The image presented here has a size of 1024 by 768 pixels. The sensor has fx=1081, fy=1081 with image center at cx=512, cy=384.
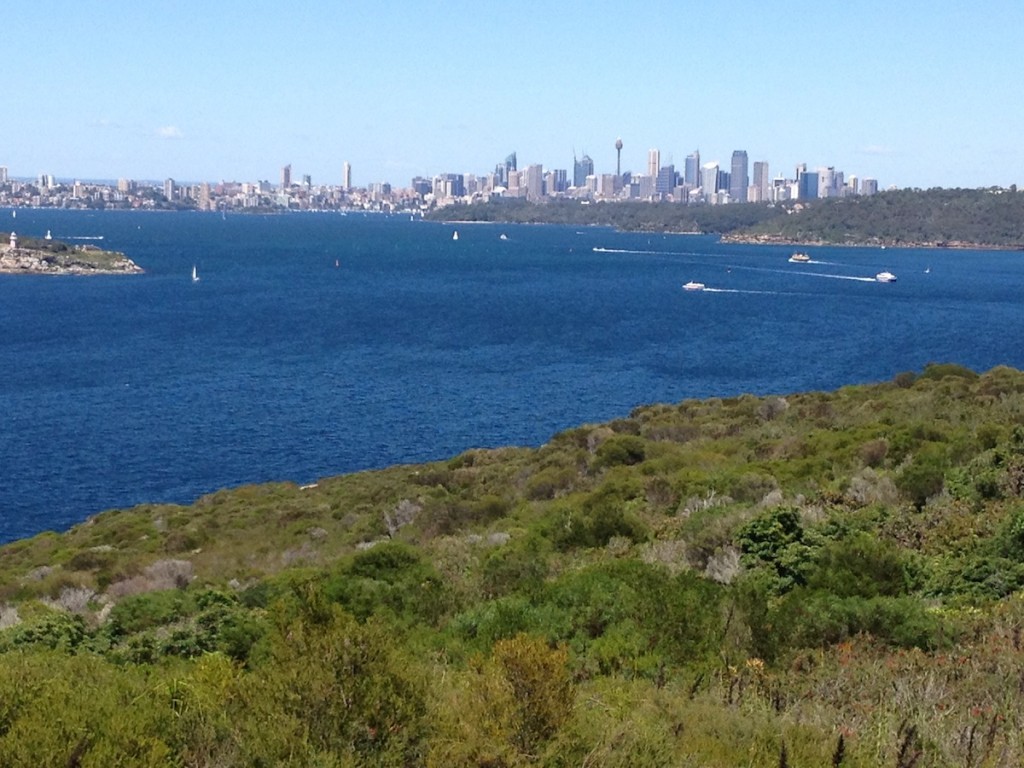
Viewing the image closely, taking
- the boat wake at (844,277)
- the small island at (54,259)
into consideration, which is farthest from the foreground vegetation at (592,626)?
the small island at (54,259)

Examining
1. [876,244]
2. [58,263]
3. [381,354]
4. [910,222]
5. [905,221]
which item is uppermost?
[905,221]

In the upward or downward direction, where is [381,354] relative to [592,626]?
downward

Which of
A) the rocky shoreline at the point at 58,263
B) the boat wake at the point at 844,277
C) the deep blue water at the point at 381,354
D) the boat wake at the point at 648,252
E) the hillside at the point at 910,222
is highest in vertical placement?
the hillside at the point at 910,222

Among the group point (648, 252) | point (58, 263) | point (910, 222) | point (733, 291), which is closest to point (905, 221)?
point (910, 222)

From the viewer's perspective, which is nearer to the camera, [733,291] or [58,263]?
[733,291]

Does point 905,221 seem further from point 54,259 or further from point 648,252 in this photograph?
point 54,259

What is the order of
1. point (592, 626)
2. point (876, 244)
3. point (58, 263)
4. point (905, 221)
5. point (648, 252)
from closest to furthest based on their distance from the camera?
1. point (592, 626)
2. point (58, 263)
3. point (648, 252)
4. point (876, 244)
5. point (905, 221)

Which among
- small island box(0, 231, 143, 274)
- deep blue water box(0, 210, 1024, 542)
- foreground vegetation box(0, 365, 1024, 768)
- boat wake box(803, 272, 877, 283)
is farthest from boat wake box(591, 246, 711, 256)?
foreground vegetation box(0, 365, 1024, 768)

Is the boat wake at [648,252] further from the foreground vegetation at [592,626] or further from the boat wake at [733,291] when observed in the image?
the foreground vegetation at [592,626]
